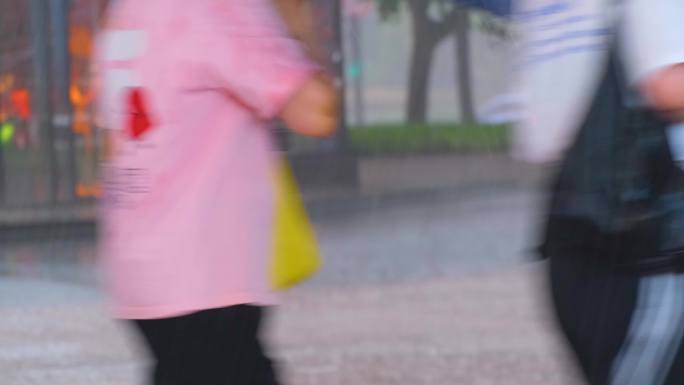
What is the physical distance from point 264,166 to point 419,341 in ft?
11.8

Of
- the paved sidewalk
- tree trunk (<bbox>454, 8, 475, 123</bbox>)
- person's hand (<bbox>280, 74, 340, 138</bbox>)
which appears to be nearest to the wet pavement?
the paved sidewalk

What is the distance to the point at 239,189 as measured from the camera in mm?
2494

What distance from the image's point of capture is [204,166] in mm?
2467

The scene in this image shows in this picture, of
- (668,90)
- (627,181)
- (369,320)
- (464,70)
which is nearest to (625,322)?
(627,181)

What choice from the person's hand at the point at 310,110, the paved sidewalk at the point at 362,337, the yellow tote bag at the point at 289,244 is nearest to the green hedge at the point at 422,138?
the paved sidewalk at the point at 362,337

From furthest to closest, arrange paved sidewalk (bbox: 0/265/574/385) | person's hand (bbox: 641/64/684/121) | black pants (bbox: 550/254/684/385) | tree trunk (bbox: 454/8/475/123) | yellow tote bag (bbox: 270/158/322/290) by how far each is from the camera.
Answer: tree trunk (bbox: 454/8/475/123), paved sidewalk (bbox: 0/265/574/385), yellow tote bag (bbox: 270/158/322/290), black pants (bbox: 550/254/684/385), person's hand (bbox: 641/64/684/121)

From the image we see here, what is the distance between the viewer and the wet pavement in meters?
5.46

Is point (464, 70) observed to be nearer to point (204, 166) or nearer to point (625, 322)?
point (204, 166)

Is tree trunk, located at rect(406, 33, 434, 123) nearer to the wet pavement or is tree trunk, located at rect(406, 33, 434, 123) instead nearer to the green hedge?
the green hedge

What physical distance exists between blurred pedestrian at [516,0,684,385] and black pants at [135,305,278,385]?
20.5 inches

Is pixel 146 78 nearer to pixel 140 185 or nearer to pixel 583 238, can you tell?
pixel 140 185

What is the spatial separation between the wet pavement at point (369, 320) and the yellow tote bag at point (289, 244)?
0.42 metres

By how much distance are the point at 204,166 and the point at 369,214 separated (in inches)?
411

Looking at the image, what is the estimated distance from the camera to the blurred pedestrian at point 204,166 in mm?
2443
